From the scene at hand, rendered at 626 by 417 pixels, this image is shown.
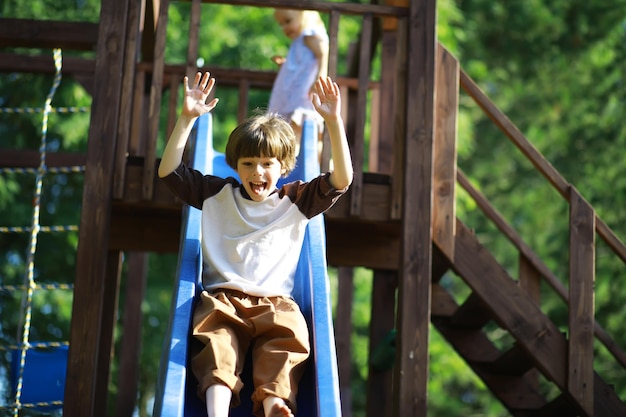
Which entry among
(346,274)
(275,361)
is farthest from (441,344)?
(275,361)

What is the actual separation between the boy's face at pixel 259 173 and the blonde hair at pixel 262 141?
24mm

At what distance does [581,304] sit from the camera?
575 centimetres

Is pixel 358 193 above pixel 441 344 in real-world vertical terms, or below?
above

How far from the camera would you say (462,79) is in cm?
609

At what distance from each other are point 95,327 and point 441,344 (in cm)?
938

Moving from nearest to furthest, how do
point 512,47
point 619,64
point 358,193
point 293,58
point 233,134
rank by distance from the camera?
point 233,134 → point 358,193 → point 293,58 → point 619,64 → point 512,47

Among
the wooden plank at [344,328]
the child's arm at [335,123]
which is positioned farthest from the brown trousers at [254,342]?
the wooden plank at [344,328]

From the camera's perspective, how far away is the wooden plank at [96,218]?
501cm

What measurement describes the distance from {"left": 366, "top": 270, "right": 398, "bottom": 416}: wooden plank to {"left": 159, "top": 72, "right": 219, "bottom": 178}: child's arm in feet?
10.8

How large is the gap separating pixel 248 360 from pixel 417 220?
1.52m

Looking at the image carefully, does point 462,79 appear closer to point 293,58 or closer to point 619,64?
point 293,58

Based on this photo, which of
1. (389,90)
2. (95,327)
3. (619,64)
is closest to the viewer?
(95,327)

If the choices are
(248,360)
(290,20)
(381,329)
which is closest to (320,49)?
(290,20)

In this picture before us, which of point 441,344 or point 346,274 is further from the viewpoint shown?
point 441,344
